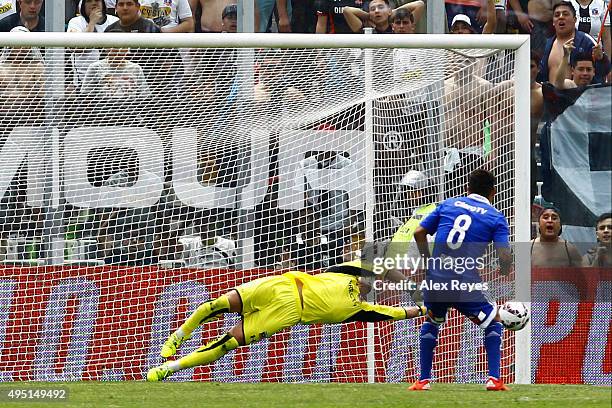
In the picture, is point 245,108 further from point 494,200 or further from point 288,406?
point 288,406

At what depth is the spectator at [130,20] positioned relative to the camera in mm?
12055

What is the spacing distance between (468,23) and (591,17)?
1.58 metres

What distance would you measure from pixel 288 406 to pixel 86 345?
415 cm

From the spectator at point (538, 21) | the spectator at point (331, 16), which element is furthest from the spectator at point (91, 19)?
the spectator at point (538, 21)

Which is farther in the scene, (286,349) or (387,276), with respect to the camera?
(286,349)

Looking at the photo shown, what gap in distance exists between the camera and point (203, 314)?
31.2 ft

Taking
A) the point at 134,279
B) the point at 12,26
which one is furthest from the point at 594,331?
the point at 12,26

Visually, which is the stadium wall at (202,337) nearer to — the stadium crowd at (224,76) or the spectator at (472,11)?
the stadium crowd at (224,76)

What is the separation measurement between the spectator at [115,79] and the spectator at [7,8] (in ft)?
7.20

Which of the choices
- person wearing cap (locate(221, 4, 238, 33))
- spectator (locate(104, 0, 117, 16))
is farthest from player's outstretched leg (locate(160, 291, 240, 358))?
spectator (locate(104, 0, 117, 16))

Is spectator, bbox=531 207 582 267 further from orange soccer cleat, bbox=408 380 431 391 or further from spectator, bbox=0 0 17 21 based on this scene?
spectator, bbox=0 0 17 21

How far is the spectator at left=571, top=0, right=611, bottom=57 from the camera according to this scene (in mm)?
12977

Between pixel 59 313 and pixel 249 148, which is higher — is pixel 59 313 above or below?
below

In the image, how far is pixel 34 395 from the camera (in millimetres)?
8594
